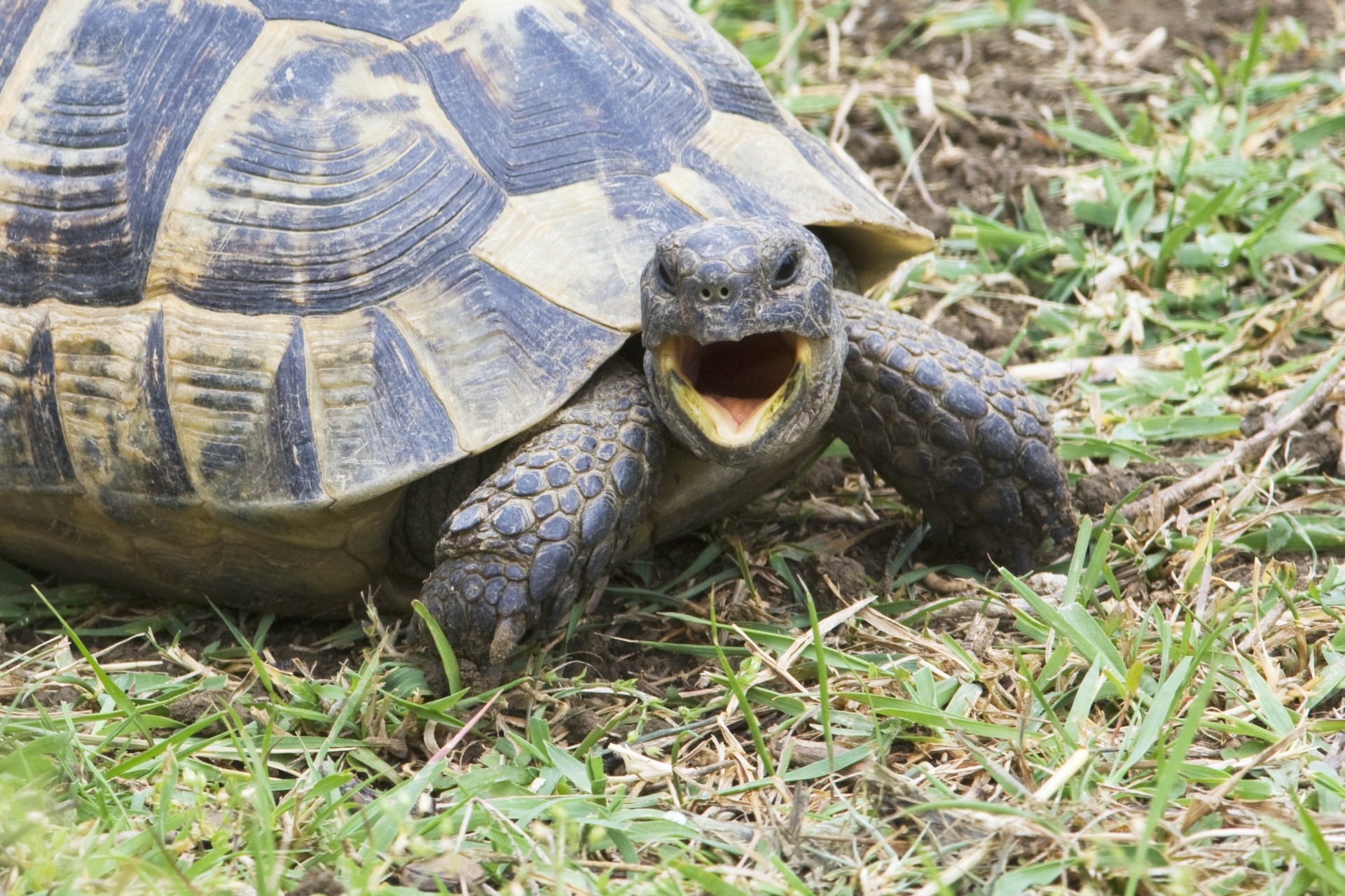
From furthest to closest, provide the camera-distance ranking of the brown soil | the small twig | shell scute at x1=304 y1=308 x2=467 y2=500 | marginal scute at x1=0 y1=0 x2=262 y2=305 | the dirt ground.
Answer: the brown soil → the small twig → the dirt ground → marginal scute at x1=0 y1=0 x2=262 y2=305 → shell scute at x1=304 y1=308 x2=467 y2=500

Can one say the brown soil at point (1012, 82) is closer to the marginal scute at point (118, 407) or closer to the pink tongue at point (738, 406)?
the pink tongue at point (738, 406)

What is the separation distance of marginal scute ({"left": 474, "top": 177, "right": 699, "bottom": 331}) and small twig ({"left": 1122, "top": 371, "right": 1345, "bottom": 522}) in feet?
4.16

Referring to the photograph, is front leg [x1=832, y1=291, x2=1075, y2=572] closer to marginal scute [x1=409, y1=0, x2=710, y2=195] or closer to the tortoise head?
the tortoise head

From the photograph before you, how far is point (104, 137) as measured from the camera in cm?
311

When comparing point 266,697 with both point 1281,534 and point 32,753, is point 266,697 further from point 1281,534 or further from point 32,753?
point 1281,534

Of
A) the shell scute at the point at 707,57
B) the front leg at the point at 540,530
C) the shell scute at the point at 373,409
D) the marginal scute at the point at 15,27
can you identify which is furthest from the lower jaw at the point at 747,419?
the marginal scute at the point at 15,27

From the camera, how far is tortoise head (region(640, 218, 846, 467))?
270 cm

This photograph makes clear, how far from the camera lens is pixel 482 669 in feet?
9.47

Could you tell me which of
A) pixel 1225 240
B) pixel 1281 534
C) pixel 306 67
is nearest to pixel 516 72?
pixel 306 67

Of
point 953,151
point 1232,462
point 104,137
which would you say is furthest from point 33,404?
point 953,151

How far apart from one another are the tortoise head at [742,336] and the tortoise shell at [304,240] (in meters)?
0.17

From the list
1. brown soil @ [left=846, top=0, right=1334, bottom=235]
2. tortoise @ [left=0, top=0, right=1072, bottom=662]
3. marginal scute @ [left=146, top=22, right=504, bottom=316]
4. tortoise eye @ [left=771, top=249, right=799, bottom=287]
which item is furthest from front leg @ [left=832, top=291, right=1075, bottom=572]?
brown soil @ [left=846, top=0, right=1334, bottom=235]

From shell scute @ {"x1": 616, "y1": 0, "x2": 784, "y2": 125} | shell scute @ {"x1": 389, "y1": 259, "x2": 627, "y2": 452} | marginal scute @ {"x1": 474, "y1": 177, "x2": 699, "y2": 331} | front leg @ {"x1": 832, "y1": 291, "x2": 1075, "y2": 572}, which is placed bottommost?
front leg @ {"x1": 832, "y1": 291, "x2": 1075, "y2": 572}

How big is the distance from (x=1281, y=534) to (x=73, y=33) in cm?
293
